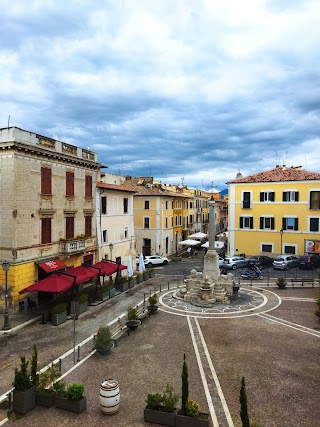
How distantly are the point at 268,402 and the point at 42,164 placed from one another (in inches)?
809

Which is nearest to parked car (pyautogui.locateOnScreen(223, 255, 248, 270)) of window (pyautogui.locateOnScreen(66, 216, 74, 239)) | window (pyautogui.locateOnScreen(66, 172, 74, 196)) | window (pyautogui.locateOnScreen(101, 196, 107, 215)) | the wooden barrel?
window (pyautogui.locateOnScreen(101, 196, 107, 215))

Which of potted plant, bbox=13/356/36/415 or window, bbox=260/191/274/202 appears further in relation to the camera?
window, bbox=260/191/274/202

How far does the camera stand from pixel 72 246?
88.9 feet

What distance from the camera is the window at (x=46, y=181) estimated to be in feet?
80.6

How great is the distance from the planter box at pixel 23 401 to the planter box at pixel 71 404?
2.65ft

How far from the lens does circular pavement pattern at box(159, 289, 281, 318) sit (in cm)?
2152

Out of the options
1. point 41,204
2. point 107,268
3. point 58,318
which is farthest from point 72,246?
point 58,318

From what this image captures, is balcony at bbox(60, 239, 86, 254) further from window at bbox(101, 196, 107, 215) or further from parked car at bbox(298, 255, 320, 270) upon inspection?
parked car at bbox(298, 255, 320, 270)

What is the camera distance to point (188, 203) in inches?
2507

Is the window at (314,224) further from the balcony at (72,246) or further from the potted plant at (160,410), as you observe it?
the potted plant at (160,410)

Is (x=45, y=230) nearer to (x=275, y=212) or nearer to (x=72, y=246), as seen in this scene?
(x=72, y=246)

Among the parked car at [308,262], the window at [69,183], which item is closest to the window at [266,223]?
the parked car at [308,262]

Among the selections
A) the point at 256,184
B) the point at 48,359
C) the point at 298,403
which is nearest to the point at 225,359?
the point at 298,403

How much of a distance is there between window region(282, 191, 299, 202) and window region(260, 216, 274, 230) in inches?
123
